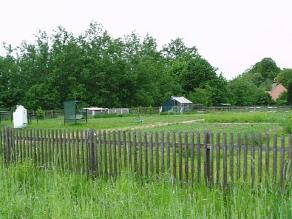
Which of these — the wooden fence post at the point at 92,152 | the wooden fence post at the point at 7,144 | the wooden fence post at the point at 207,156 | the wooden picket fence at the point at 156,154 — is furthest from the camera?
the wooden fence post at the point at 7,144

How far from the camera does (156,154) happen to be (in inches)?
314

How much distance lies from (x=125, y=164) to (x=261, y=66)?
116 metres

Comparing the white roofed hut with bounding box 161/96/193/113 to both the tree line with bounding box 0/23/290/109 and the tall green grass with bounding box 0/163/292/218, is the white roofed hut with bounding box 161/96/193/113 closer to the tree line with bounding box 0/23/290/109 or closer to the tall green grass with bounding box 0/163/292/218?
the tree line with bounding box 0/23/290/109

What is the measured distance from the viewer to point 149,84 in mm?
60281

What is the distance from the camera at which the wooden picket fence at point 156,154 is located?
22.4ft

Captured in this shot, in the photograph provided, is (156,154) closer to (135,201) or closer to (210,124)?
(135,201)

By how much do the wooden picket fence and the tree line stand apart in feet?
128

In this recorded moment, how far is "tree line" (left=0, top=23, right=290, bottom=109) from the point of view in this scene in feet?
163

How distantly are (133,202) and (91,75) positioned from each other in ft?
165

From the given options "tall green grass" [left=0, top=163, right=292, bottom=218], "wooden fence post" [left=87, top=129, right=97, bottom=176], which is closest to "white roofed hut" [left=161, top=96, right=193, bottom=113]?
"wooden fence post" [left=87, top=129, right=97, bottom=176]

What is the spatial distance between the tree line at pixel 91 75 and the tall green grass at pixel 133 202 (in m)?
42.7

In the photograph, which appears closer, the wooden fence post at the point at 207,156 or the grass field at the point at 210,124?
the wooden fence post at the point at 207,156

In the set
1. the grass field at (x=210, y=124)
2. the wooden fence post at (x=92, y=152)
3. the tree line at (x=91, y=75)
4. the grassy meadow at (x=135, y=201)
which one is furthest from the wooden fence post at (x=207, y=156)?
the tree line at (x=91, y=75)

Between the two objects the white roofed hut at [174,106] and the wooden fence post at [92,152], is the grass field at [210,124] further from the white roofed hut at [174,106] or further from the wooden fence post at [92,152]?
the white roofed hut at [174,106]
